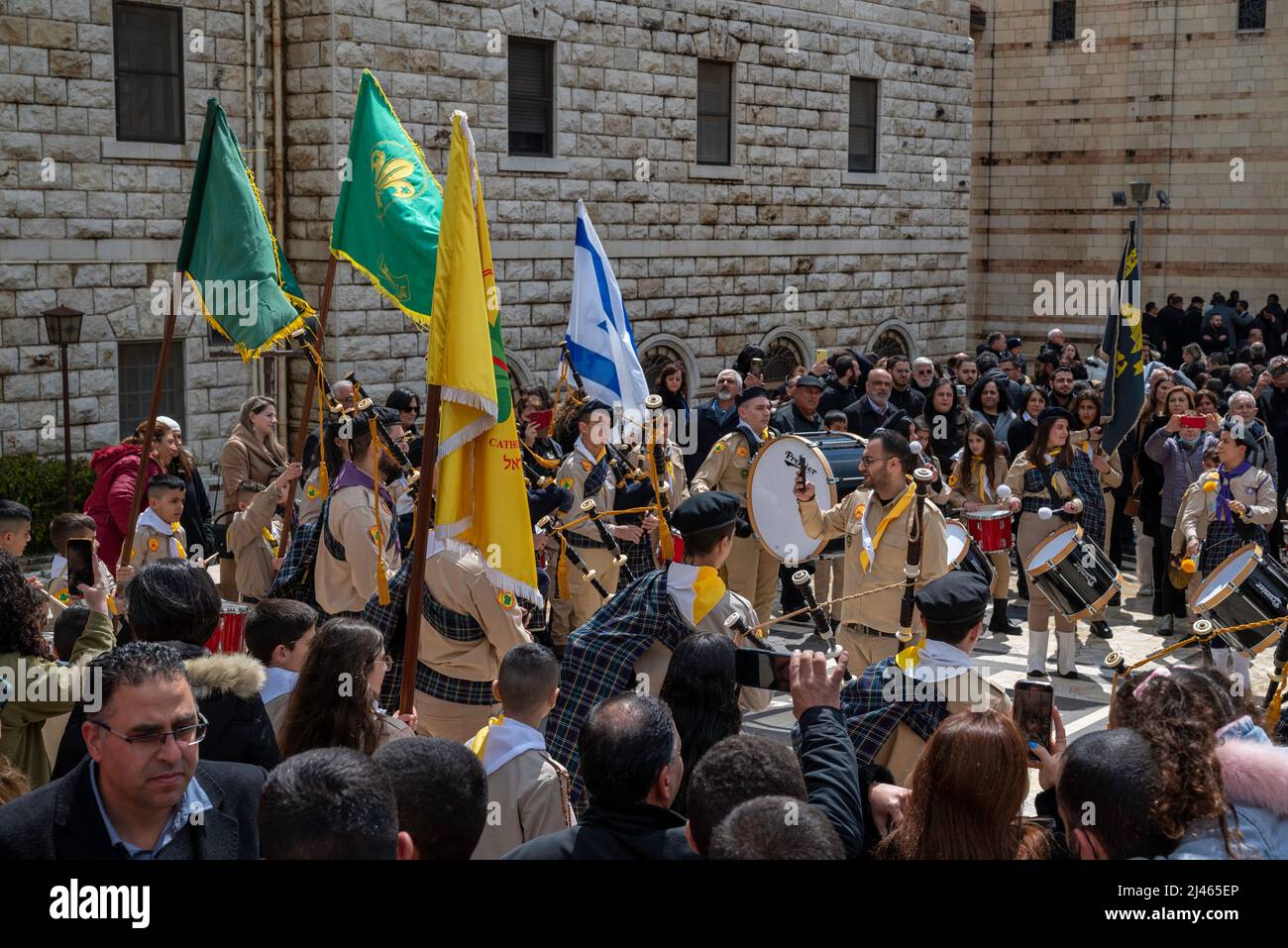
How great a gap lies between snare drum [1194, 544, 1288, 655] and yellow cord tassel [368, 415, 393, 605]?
529cm

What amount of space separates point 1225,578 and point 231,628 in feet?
20.2

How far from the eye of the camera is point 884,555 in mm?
8266

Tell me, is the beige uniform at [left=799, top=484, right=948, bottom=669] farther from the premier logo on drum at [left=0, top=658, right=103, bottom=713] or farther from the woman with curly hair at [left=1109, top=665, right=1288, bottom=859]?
the premier logo on drum at [left=0, top=658, right=103, bottom=713]

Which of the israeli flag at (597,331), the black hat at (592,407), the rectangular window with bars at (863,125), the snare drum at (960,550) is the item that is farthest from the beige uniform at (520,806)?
the rectangular window with bars at (863,125)

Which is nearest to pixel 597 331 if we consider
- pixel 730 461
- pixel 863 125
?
pixel 730 461

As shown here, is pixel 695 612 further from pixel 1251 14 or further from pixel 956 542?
pixel 1251 14

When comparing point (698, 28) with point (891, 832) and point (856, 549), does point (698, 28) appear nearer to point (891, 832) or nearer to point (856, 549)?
point (856, 549)

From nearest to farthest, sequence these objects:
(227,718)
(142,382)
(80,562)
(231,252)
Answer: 1. (227,718)
2. (80,562)
3. (231,252)
4. (142,382)

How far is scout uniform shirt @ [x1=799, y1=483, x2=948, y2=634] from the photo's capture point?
26.5 ft

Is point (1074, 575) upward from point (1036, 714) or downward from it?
downward

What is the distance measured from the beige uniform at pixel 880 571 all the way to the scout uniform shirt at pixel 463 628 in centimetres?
221

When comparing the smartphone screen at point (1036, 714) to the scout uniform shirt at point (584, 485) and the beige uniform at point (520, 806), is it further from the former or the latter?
the scout uniform shirt at point (584, 485)

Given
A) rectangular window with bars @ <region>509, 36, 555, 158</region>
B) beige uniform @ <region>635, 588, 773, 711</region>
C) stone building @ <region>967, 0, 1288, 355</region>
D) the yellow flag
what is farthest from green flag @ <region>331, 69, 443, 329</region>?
stone building @ <region>967, 0, 1288, 355</region>

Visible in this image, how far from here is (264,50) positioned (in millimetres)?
15797
